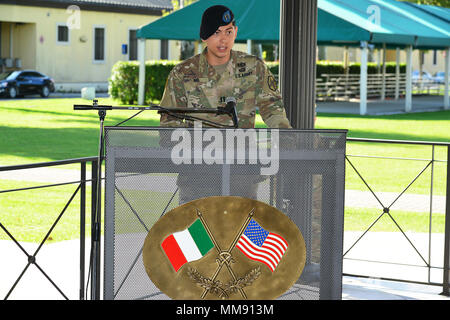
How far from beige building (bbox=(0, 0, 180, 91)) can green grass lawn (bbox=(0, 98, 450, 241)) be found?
1037cm

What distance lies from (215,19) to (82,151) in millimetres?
9997

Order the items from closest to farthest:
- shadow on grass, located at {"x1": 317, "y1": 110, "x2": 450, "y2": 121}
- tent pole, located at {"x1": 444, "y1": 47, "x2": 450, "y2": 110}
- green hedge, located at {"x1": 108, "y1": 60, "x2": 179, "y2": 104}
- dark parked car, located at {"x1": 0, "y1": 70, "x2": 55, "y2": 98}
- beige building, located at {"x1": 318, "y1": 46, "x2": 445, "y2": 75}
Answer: shadow on grass, located at {"x1": 317, "y1": 110, "x2": 450, "y2": 121} < green hedge, located at {"x1": 108, "y1": 60, "x2": 179, "y2": 104} < tent pole, located at {"x1": 444, "y1": 47, "x2": 450, "y2": 110} < dark parked car, located at {"x1": 0, "y1": 70, "x2": 55, "y2": 98} < beige building, located at {"x1": 318, "y1": 46, "x2": 445, "y2": 75}

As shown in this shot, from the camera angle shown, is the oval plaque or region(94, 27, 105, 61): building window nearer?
the oval plaque

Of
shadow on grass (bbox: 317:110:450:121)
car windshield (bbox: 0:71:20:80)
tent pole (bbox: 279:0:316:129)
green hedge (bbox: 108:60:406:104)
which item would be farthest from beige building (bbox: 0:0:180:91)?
tent pole (bbox: 279:0:316:129)

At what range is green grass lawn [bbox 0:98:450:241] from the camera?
7.89 meters

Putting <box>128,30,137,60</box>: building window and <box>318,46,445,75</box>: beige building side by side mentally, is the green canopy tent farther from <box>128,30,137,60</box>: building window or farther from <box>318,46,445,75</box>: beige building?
<box>318,46,445,75</box>: beige building

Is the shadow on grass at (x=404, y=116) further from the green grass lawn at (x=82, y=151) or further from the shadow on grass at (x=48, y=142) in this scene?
the shadow on grass at (x=48, y=142)

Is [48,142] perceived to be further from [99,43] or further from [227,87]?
[99,43]

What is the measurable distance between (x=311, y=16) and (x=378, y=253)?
7.98 ft

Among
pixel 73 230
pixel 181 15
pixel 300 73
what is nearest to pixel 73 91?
pixel 181 15

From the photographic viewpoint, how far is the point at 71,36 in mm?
38312

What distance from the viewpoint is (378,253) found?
21.4 feet

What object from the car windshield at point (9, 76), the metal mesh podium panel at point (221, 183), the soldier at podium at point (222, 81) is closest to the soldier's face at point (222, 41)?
the soldier at podium at point (222, 81)

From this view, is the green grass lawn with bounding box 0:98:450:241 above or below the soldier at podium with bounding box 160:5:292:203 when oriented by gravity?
below
